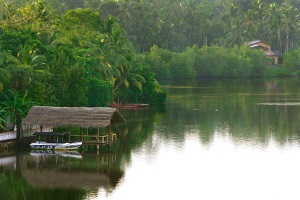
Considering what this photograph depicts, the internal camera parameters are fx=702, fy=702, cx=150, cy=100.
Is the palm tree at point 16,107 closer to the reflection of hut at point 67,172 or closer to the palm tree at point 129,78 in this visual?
the reflection of hut at point 67,172

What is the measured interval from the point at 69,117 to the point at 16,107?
18.1 ft

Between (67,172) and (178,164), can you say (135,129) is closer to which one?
(178,164)

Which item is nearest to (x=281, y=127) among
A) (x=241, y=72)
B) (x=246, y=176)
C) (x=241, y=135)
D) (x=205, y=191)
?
(x=241, y=135)

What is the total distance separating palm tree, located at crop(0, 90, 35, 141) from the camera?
2532 inches

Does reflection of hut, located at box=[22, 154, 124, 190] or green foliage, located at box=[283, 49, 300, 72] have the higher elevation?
green foliage, located at box=[283, 49, 300, 72]

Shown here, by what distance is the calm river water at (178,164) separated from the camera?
49.3m

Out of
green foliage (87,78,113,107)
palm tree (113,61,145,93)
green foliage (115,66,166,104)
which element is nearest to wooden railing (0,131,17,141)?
green foliage (87,78,113,107)

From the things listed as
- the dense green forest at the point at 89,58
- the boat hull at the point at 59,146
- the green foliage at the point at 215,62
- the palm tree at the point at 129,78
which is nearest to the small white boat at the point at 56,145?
the boat hull at the point at 59,146

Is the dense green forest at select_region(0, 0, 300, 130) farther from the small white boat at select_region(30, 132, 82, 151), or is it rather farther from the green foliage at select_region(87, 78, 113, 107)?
the small white boat at select_region(30, 132, 82, 151)

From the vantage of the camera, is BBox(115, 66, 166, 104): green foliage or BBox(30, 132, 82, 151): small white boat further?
BBox(115, 66, 166, 104): green foliage

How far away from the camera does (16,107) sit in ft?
212

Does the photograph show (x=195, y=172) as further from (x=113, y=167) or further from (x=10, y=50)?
(x=10, y=50)

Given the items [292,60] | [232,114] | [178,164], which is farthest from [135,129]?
[292,60]

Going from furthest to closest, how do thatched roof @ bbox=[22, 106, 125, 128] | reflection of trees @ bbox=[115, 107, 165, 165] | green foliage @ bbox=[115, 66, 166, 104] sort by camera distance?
green foliage @ bbox=[115, 66, 166, 104]
reflection of trees @ bbox=[115, 107, 165, 165]
thatched roof @ bbox=[22, 106, 125, 128]
